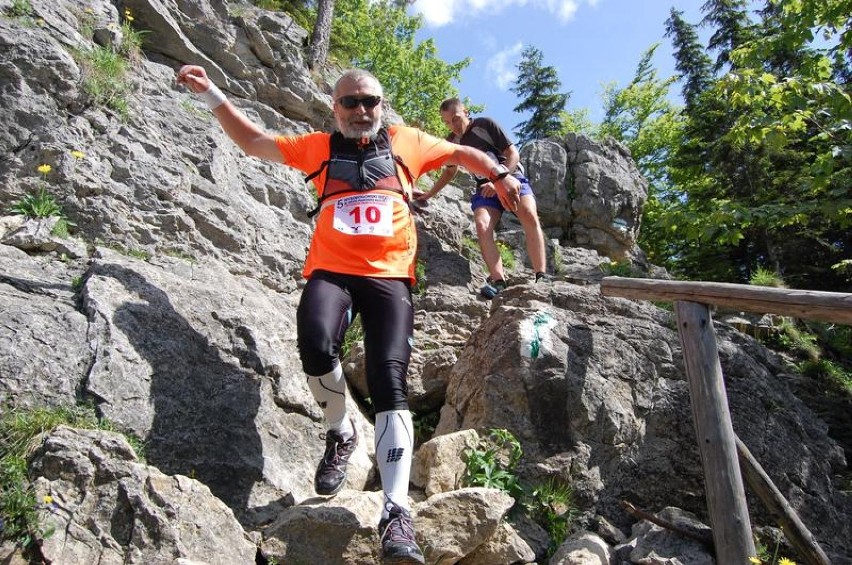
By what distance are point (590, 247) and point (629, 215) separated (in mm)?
1212

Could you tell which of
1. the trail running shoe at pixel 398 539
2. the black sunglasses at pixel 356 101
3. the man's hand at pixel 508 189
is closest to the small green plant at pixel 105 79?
the black sunglasses at pixel 356 101

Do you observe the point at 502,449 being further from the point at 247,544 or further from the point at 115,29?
the point at 115,29

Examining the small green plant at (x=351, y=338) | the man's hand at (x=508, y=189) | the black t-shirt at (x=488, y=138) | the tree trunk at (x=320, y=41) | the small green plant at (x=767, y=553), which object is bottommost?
the small green plant at (x=767, y=553)

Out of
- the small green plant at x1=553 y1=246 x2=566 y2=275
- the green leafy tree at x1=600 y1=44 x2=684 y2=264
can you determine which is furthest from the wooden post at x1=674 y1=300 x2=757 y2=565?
the green leafy tree at x1=600 y1=44 x2=684 y2=264

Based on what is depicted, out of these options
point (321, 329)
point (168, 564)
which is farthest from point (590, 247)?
point (168, 564)

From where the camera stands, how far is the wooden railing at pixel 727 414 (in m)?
3.70

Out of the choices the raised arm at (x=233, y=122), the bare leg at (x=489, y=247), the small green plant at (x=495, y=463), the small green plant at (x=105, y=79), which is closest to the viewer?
the small green plant at (x=495, y=463)

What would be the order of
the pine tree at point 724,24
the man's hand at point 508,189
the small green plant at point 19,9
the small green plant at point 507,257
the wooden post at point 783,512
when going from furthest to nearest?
the pine tree at point 724,24 < the small green plant at point 507,257 < the small green plant at point 19,9 < the man's hand at point 508,189 < the wooden post at point 783,512

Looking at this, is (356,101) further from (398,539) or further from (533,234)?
(533,234)

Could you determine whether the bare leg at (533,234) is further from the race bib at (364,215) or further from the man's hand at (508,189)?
the race bib at (364,215)

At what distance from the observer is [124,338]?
3818 mm

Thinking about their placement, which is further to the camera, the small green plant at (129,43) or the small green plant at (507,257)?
the small green plant at (507,257)

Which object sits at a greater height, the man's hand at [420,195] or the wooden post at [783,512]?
the man's hand at [420,195]

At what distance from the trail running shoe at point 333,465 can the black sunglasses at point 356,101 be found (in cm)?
204
